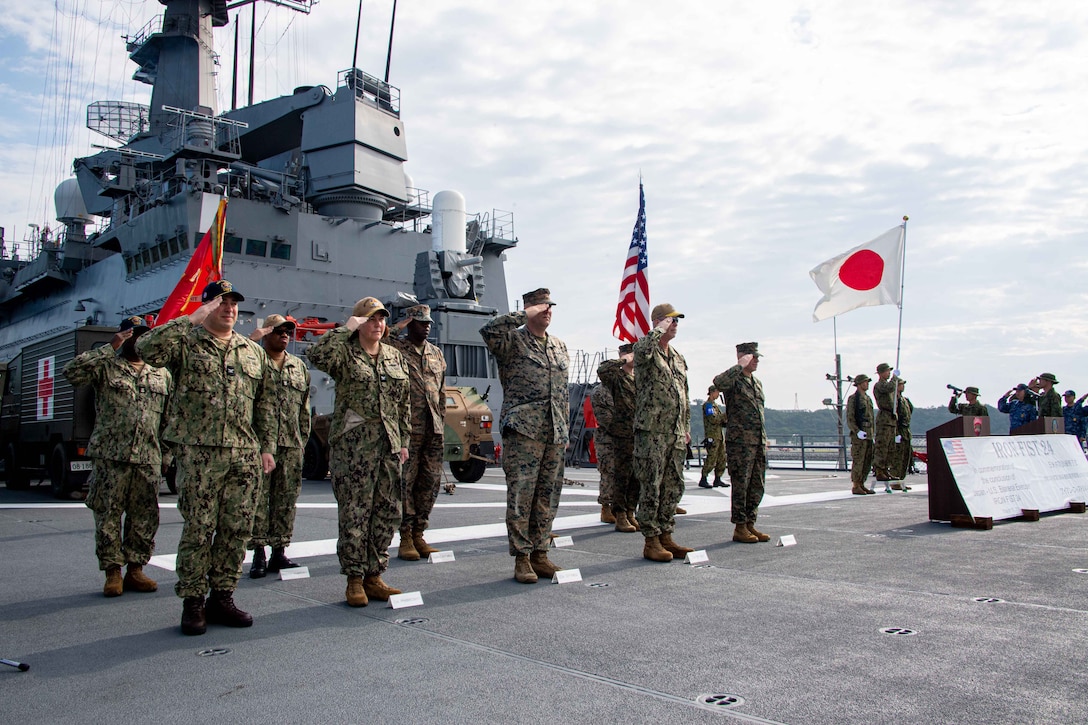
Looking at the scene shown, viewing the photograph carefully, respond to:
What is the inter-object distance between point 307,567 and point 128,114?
28629 millimetres

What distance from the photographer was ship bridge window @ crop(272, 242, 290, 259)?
72.7 feet

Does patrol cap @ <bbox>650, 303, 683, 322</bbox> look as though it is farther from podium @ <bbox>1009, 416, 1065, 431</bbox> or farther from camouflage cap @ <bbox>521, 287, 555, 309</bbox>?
podium @ <bbox>1009, 416, 1065, 431</bbox>

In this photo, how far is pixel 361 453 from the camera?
4504 mm

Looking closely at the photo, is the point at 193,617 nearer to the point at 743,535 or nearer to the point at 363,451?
the point at 363,451

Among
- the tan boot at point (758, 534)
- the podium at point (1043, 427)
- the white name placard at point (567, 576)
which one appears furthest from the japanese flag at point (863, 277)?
the white name placard at point (567, 576)

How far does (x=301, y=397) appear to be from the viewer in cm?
591

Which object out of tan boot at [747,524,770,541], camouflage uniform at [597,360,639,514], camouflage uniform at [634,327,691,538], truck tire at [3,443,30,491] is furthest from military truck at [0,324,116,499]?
tan boot at [747,524,770,541]

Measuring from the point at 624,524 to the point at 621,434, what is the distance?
847 mm

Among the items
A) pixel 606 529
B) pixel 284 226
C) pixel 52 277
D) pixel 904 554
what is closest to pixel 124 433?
pixel 606 529

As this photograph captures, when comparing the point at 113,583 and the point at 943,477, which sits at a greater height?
the point at 943,477

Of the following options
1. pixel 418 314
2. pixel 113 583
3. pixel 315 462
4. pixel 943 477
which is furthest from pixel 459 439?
pixel 113 583

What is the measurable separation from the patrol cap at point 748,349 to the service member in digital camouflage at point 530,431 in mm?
2125

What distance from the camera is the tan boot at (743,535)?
6.52 m

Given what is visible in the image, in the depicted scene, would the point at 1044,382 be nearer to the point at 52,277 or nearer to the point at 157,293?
the point at 157,293
